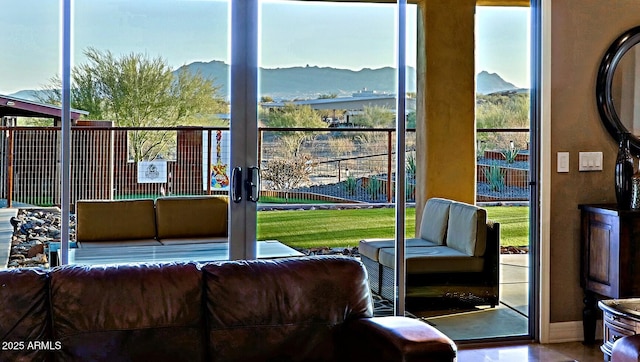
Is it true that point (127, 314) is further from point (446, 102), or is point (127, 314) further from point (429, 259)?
point (446, 102)

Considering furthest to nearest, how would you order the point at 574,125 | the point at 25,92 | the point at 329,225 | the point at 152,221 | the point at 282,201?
the point at 574,125 < the point at 329,225 < the point at 282,201 < the point at 152,221 < the point at 25,92

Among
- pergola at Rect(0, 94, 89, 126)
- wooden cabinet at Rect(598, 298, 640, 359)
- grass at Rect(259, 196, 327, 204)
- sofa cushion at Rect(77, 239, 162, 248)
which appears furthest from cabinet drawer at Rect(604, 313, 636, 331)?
pergola at Rect(0, 94, 89, 126)

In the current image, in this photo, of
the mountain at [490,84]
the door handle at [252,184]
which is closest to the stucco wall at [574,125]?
the mountain at [490,84]

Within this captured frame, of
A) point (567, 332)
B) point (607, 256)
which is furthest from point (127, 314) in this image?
point (567, 332)

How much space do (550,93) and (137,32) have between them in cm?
267

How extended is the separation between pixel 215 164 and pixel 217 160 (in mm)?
27

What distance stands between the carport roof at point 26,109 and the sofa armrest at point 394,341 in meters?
2.14

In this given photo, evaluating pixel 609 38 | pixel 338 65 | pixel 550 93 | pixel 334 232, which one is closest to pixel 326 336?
pixel 334 232

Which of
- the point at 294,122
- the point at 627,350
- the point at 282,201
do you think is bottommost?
the point at 627,350

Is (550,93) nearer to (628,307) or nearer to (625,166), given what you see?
(625,166)

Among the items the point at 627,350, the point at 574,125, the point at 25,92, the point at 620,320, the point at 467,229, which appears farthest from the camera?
the point at 574,125

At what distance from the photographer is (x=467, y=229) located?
441 centimetres

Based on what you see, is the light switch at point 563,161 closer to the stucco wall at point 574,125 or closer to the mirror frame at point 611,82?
the stucco wall at point 574,125

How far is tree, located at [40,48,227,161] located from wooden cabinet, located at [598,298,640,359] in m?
2.36
